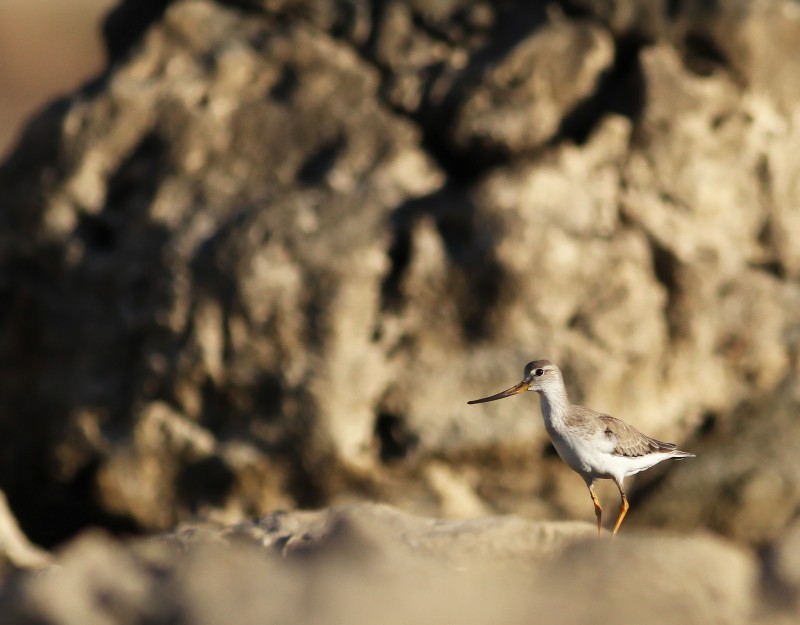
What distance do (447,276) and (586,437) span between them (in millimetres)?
3199

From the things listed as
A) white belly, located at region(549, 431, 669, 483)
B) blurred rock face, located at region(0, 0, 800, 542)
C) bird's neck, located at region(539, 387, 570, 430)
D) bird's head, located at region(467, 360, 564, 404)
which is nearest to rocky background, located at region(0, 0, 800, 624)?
blurred rock face, located at region(0, 0, 800, 542)

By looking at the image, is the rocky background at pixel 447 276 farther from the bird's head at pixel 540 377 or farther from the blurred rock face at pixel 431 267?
the bird's head at pixel 540 377

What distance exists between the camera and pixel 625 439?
7.68m

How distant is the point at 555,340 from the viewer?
10328 millimetres

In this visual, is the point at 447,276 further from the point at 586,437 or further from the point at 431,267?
the point at 586,437

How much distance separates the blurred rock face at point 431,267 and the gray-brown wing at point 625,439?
2.43m

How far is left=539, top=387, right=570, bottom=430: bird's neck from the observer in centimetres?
763

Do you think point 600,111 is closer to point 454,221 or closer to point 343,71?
point 454,221

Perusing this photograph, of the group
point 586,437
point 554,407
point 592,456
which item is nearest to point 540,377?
point 554,407

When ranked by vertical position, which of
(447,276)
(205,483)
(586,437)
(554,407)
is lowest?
(205,483)

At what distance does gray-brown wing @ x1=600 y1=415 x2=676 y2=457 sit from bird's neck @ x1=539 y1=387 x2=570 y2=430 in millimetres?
271

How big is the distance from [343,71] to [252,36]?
1.05 metres

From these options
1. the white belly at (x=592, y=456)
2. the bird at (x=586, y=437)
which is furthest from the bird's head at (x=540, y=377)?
the white belly at (x=592, y=456)

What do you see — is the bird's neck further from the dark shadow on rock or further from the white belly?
the dark shadow on rock
